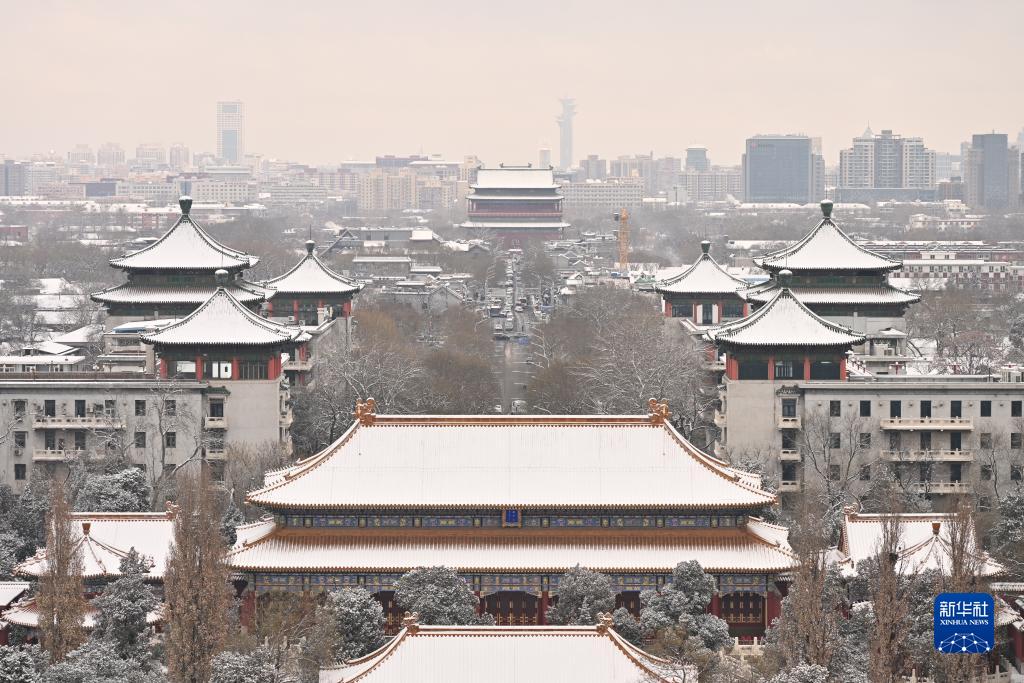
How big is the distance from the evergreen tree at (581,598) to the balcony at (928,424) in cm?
1914

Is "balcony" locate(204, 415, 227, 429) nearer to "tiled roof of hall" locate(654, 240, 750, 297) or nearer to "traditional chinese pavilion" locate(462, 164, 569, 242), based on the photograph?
"tiled roof of hall" locate(654, 240, 750, 297)

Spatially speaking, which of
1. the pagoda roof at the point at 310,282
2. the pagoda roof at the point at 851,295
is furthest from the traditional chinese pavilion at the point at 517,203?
the pagoda roof at the point at 851,295

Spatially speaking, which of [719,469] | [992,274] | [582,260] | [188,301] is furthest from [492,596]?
[582,260]

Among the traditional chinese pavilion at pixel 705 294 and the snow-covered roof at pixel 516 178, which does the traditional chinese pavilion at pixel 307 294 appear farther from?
the snow-covered roof at pixel 516 178

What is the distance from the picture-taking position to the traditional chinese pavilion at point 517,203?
18012cm

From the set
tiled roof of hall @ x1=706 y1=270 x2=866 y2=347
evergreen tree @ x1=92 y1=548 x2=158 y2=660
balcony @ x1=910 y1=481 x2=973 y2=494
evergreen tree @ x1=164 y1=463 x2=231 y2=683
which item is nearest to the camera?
evergreen tree @ x1=164 y1=463 x2=231 y2=683

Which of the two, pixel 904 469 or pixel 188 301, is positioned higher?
pixel 188 301

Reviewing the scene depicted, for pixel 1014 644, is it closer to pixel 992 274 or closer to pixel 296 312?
pixel 296 312

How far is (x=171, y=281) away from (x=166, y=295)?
57 cm

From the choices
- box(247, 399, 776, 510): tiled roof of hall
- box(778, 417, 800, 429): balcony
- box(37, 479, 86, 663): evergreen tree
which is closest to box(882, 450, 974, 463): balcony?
box(778, 417, 800, 429): balcony

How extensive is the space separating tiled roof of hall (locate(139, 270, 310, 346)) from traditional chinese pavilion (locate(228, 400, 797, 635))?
16.9 metres

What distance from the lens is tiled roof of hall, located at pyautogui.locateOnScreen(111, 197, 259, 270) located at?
65625 millimetres

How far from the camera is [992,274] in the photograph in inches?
5118

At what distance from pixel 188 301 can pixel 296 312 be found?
398 inches
